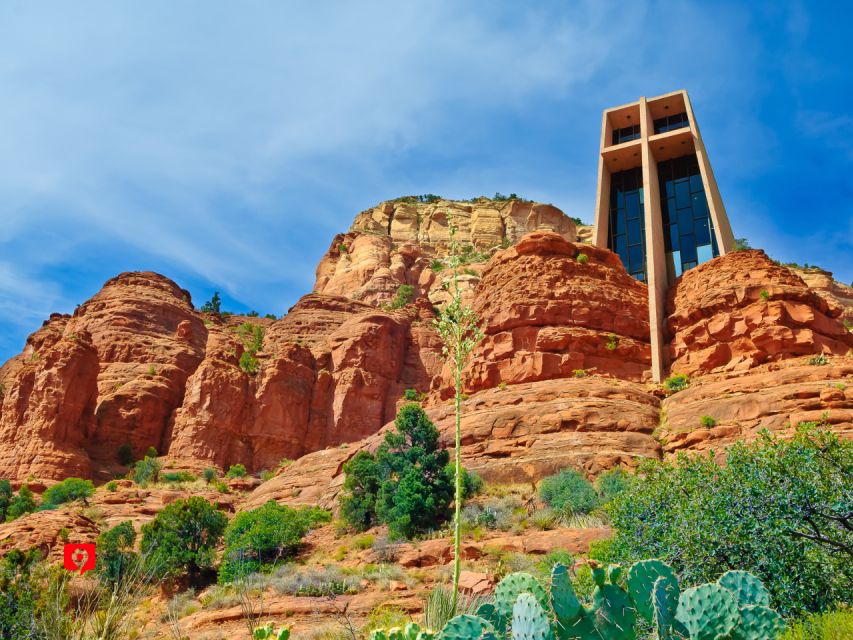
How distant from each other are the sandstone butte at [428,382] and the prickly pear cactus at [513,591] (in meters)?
9.95

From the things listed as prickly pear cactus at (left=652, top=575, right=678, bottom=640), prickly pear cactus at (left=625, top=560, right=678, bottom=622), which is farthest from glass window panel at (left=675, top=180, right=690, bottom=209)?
prickly pear cactus at (left=652, top=575, right=678, bottom=640)

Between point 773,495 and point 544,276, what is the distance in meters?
26.6

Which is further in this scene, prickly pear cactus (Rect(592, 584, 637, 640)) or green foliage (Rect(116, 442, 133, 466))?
green foliage (Rect(116, 442, 133, 466))

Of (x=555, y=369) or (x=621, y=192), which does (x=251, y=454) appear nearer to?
(x=555, y=369)

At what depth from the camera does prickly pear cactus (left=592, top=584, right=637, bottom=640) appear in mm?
6000

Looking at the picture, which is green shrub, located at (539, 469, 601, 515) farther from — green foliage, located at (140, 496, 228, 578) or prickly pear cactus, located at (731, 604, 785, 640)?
prickly pear cactus, located at (731, 604, 785, 640)

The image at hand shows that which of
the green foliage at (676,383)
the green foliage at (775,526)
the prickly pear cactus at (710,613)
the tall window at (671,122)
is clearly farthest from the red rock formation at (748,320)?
the prickly pear cactus at (710,613)

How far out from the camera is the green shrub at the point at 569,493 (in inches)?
902

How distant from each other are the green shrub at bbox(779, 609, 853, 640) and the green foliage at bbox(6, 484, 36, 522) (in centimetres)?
3743

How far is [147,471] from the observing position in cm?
4441

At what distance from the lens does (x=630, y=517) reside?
50.2ft

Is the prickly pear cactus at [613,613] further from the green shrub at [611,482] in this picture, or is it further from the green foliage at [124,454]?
the green foliage at [124,454]

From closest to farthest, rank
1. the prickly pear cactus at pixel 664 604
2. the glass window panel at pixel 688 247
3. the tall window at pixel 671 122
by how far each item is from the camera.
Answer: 1. the prickly pear cactus at pixel 664 604
2. the glass window panel at pixel 688 247
3. the tall window at pixel 671 122

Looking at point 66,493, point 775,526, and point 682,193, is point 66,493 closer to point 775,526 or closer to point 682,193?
point 775,526
